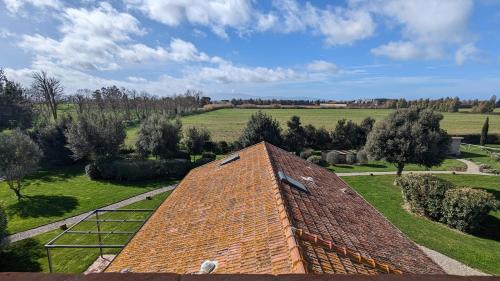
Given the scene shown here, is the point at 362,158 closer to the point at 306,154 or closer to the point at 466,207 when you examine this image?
the point at 306,154

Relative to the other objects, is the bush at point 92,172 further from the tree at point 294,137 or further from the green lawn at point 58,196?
the tree at point 294,137

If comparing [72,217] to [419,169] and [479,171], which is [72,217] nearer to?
[419,169]

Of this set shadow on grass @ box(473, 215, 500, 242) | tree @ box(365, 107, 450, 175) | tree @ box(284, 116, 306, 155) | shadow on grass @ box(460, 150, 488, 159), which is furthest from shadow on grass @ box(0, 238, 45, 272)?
shadow on grass @ box(460, 150, 488, 159)

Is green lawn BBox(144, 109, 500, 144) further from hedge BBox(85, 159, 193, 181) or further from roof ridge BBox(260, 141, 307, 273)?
roof ridge BBox(260, 141, 307, 273)

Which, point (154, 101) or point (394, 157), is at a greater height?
point (154, 101)

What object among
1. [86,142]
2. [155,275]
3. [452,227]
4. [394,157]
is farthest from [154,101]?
[155,275]

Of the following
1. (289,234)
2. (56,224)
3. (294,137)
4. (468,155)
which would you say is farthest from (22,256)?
(468,155)
